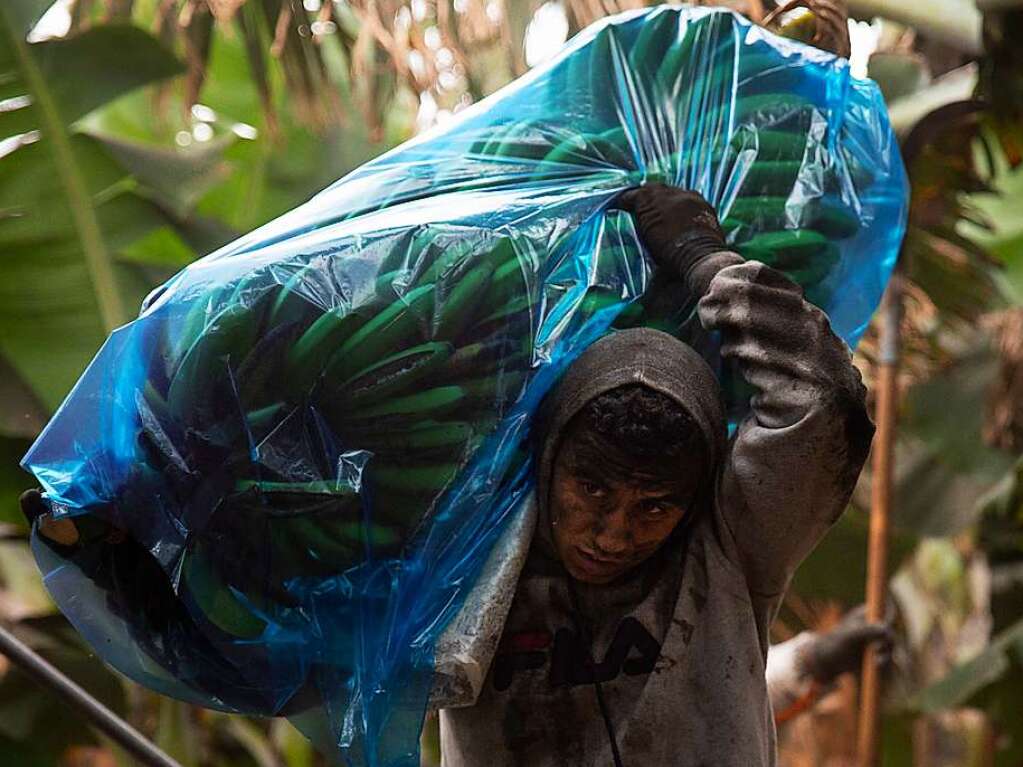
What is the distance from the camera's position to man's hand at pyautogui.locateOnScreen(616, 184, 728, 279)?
1154 millimetres

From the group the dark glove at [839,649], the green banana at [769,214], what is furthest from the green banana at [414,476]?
the dark glove at [839,649]

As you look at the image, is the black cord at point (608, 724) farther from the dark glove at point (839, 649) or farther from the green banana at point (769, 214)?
the dark glove at point (839, 649)

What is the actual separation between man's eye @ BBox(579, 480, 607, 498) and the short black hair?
0.06ft

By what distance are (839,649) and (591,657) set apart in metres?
0.95

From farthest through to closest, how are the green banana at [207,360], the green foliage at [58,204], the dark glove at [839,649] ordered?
the green foliage at [58,204]
the dark glove at [839,649]
the green banana at [207,360]

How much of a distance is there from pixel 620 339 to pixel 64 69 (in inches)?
62.5

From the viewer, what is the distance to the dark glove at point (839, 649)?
1.98m

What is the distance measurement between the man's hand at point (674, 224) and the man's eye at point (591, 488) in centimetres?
19

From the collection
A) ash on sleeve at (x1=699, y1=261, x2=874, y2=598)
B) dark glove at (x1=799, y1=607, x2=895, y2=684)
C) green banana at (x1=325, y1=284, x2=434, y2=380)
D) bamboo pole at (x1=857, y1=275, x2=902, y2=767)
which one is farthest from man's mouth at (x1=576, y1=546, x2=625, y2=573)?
bamboo pole at (x1=857, y1=275, x2=902, y2=767)

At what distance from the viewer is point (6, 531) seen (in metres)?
2.75

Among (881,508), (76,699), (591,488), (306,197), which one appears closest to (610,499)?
(591,488)

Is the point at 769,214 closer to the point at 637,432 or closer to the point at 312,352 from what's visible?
the point at 637,432

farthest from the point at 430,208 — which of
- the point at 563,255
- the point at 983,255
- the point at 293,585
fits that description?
Answer: the point at 983,255

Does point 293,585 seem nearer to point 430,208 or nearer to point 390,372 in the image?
point 390,372
